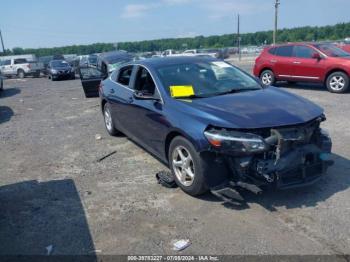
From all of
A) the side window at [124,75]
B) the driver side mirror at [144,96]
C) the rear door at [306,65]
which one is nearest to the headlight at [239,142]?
the driver side mirror at [144,96]

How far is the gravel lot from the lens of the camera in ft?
11.8

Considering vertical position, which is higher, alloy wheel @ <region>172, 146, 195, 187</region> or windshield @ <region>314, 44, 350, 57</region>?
windshield @ <region>314, 44, 350, 57</region>

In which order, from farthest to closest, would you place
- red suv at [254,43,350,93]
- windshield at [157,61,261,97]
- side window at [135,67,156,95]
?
1. red suv at [254,43,350,93]
2. side window at [135,67,156,95]
3. windshield at [157,61,261,97]

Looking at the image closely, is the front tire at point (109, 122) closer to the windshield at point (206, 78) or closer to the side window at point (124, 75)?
the side window at point (124, 75)

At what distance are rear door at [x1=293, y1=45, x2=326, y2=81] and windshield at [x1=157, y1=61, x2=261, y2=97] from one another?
24.0 ft

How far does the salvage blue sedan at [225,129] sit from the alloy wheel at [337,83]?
7.31 meters

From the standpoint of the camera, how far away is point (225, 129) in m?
4.08

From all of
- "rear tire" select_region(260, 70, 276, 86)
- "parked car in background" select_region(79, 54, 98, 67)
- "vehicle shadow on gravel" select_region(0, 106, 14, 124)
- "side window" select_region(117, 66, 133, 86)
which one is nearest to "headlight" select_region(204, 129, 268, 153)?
"side window" select_region(117, 66, 133, 86)

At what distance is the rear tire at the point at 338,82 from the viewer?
1161cm

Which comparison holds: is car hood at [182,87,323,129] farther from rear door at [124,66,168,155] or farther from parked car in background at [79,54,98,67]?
parked car in background at [79,54,98,67]

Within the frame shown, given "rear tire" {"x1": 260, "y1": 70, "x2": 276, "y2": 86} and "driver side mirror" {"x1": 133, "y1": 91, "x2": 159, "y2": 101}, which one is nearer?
"driver side mirror" {"x1": 133, "y1": 91, "x2": 159, "y2": 101}

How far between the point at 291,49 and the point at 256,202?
1007cm

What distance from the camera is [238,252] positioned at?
3400 mm

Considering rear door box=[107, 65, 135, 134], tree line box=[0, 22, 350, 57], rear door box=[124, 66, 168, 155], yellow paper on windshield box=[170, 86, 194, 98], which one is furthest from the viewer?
tree line box=[0, 22, 350, 57]
